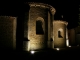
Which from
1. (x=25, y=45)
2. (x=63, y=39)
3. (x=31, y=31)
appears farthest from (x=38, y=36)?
(x=63, y=39)

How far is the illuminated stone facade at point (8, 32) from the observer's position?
17198 mm

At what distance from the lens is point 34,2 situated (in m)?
18.0

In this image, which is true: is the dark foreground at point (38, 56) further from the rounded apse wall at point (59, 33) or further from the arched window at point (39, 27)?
the rounded apse wall at point (59, 33)

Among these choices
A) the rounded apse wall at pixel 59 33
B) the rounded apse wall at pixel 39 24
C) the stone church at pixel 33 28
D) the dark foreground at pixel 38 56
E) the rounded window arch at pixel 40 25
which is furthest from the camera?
the rounded apse wall at pixel 59 33

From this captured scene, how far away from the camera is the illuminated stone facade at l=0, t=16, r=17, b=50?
17198 millimetres

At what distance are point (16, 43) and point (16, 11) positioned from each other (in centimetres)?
413

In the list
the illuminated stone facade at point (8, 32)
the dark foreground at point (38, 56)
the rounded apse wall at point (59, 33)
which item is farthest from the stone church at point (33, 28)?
the rounded apse wall at point (59, 33)

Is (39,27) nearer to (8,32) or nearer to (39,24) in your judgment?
(39,24)

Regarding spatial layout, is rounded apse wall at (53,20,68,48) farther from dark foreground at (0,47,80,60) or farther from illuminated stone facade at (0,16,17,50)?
dark foreground at (0,47,80,60)

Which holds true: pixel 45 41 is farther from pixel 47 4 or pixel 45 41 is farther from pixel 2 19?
pixel 2 19

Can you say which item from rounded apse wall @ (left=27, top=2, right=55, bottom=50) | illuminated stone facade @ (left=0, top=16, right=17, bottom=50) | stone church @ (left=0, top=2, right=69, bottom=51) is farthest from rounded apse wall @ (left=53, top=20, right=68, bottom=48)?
illuminated stone facade @ (left=0, top=16, right=17, bottom=50)

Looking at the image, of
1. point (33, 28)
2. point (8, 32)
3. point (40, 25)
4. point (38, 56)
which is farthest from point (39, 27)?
point (38, 56)

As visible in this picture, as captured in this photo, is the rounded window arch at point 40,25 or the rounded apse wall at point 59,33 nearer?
the rounded window arch at point 40,25

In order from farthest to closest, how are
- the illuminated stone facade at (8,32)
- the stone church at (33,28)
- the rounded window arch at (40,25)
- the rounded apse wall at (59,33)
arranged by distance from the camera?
the rounded apse wall at (59,33), the rounded window arch at (40,25), the stone church at (33,28), the illuminated stone facade at (8,32)
